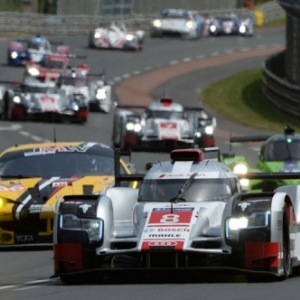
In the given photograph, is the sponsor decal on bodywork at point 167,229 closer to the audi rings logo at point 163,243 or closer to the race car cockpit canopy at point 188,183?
the audi rings logo at point 163,243

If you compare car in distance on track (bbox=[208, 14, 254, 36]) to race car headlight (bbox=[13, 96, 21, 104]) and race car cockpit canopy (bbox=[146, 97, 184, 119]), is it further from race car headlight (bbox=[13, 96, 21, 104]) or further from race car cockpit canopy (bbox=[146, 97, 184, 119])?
race car cockpit canopy (bbox=[146, 97, 184, 119])

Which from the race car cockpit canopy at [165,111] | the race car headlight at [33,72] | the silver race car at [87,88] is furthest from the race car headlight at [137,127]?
the race car headlight at [33,72]

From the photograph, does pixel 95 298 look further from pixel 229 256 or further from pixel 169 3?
pixel 169 3

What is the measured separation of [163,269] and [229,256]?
23.8 inches

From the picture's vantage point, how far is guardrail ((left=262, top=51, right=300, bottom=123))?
3888 centimetres

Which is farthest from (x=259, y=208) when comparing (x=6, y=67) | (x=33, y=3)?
(x=33, y=3)

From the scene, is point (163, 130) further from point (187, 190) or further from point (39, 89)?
point (187, 190)

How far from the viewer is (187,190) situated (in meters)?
12.7

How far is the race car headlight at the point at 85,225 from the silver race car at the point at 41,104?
2416 centimetres

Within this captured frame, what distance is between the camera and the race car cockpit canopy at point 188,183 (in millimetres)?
12703

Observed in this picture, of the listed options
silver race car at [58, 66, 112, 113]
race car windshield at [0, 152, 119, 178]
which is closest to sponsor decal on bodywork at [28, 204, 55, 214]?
race car windshield at [0, 152, 119, 178]

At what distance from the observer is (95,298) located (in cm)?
1045

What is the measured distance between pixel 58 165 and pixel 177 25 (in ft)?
146

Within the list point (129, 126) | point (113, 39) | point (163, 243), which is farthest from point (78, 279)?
point (113, 39)
